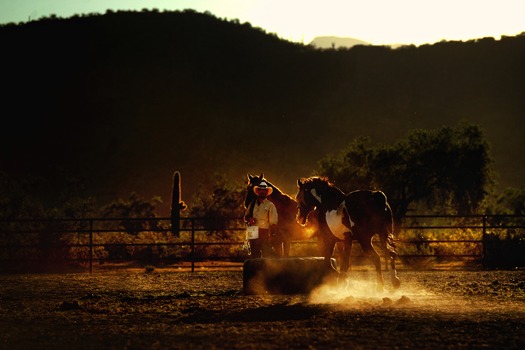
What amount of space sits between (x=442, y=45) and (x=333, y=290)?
8216 cm

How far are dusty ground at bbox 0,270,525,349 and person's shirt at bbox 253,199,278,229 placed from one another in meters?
1.39

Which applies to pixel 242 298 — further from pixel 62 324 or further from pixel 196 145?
pixel 196 145

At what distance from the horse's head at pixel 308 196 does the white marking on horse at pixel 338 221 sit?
0.33 metres

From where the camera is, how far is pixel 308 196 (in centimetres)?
1373

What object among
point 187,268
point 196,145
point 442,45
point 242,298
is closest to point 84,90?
point 196,145

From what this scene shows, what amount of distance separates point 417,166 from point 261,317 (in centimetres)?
2535

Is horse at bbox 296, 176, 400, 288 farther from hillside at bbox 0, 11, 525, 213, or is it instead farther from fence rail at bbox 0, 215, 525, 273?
hillside at bbox 0, 11, 525, 213

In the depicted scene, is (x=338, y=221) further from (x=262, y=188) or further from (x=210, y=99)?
(x=210, y=99)

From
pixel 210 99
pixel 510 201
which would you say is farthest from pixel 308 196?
pixel 210 99

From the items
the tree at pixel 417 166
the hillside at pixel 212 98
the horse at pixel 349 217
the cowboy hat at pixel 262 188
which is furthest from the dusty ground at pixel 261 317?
the hillside at pixel 212 98

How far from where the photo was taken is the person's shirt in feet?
48.6

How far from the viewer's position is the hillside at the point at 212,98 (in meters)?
72.9

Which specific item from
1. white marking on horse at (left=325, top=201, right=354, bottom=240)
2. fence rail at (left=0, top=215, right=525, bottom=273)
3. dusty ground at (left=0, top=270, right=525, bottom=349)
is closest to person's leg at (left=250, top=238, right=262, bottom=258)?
dusty ground at (left=0, top=270, right=525, bottom=349)

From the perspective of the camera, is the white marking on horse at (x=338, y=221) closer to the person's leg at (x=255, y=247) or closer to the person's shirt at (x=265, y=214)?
the person's shirt at (x=265, y=214)
